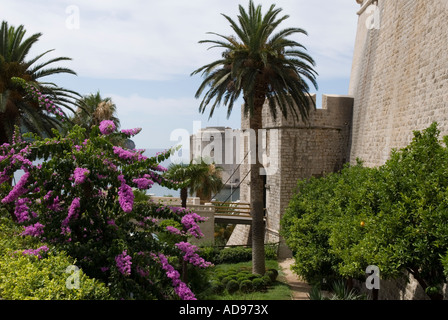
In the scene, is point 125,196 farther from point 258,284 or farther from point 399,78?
point 399,78

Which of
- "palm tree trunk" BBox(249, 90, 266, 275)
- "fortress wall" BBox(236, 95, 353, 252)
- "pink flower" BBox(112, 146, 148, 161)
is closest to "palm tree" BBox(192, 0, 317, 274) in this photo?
"palm tree trunk" BBox(249, 90, 266, 275)

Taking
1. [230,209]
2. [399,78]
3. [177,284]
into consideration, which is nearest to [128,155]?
[177,284]

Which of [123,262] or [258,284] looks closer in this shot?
[123,262]

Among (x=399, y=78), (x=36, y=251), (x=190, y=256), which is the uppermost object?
(x=399, y=78)

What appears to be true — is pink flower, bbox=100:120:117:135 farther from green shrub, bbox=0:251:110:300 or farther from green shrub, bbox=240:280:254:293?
green shrub, bbox=240:280:254:293

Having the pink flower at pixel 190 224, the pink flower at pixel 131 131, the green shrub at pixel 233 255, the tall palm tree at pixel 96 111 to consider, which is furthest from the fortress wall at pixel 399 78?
the tall palm tree at pixel 96 111

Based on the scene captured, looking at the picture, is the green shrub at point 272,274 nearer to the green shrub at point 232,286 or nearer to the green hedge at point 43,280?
the green shrub at point 232,286

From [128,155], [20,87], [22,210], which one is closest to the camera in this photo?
[128,155]

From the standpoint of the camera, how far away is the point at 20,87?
14008 mm

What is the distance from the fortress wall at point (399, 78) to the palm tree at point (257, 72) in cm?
294

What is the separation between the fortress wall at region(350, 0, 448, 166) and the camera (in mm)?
12328

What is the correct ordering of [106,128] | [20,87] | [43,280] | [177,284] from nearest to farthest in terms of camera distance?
[43,280] < [177,284] < [106,128] < [20,87]

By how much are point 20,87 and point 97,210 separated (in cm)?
866

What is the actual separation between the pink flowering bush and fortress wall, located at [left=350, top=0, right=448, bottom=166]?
27.0ft
